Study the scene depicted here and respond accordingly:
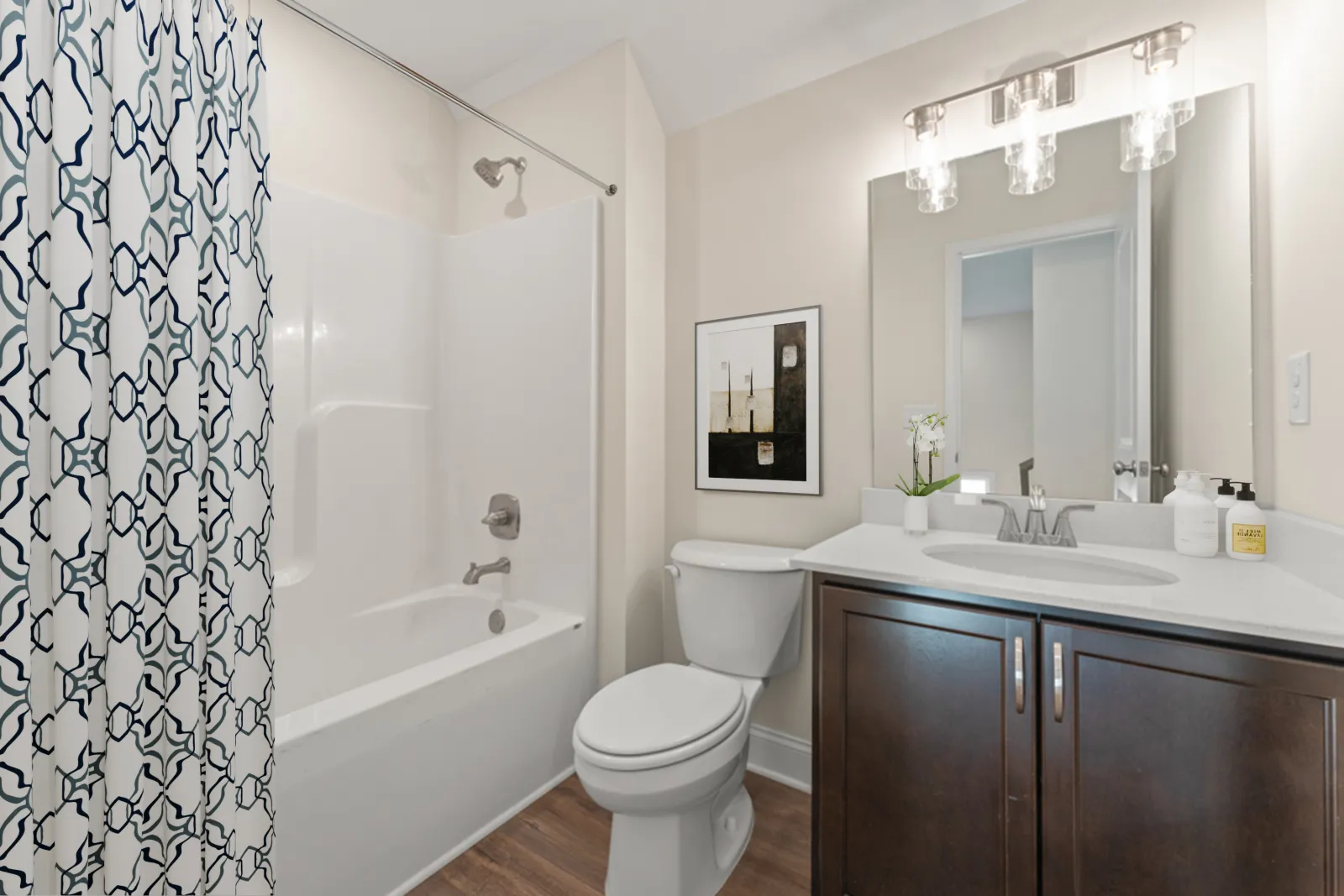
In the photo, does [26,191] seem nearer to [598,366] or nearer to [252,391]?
[252,391]

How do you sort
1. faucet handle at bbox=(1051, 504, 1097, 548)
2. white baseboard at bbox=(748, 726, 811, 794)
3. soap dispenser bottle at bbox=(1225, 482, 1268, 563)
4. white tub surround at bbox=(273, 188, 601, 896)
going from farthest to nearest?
white baseboard at bbox=(748, 726, 811, 794)
white tub surround at bbox=(273, 188, 601, 896)
faucet handle at bbox=(1051, 504, 1097, 548)
soap dispenser bottle at bbox=(1225, 482, 1268, 563)

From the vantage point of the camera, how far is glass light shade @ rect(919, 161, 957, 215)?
5.42 feet

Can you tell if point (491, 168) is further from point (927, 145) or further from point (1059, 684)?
point (1059, 684)

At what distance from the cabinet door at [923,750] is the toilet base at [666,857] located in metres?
0.31

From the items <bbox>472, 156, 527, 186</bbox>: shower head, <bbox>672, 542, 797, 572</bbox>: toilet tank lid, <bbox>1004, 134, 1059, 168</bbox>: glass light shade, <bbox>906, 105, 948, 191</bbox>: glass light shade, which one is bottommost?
<bbox>672, 542, 797, 572</bbox>: toilet tank lid

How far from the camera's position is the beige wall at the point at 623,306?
1998 millimetres

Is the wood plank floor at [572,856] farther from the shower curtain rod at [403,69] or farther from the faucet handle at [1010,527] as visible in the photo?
the shower curtain rod at [403,69]

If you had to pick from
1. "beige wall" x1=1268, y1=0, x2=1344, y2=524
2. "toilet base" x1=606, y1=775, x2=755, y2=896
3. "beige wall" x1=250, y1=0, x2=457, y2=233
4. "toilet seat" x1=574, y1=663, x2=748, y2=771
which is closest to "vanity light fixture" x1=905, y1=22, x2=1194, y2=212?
"beige wall" x1=1268, y1=0, x2=1344, y2=524

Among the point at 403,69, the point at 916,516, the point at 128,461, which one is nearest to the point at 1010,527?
the point at 916,516

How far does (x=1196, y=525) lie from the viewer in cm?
128

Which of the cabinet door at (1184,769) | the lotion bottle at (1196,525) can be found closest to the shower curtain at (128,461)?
the cabinet door at (1184,769)

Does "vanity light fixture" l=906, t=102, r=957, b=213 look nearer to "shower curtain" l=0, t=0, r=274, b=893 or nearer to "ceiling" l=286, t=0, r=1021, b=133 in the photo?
"ceiling" l=286, t=0, r=1021, b=133

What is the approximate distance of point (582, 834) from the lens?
167 cm

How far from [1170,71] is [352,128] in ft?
8.35
